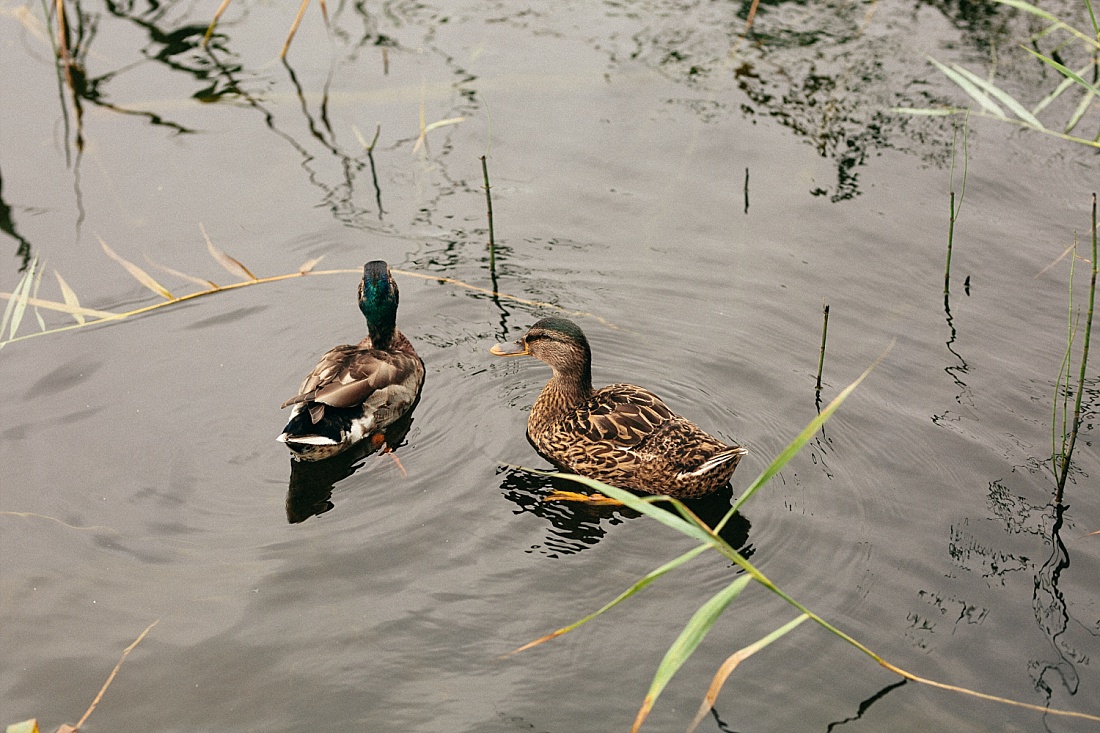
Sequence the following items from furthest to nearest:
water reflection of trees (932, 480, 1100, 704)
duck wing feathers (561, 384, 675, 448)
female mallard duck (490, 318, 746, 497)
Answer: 1. duck wing feathers (561, 384, 675, 448)
2. female mallard duck (490, 318, 746, 497)
3. water reflection of trees (932, 480, 1100, 704)

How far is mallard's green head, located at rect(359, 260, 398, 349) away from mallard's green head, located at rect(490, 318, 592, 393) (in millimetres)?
899

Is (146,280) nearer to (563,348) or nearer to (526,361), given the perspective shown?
(526,361)

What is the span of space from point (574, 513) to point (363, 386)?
1432 mm

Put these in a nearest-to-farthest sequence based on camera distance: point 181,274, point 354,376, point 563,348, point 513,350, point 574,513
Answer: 1. point 574,513
2. point 563,348
3. point 354,376
4. point 513,350
5. point 181,274

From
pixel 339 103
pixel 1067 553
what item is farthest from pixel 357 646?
pixel 339 103

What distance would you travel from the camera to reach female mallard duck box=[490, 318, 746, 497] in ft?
17.8

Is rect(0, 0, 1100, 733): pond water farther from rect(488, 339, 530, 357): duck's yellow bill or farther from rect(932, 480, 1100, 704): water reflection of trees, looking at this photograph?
rect(488, 339, 530, 357): duck's yellow bill

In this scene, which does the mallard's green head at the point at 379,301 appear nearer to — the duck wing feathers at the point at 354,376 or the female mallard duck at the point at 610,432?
the duck wing feathers at the point at 354,376

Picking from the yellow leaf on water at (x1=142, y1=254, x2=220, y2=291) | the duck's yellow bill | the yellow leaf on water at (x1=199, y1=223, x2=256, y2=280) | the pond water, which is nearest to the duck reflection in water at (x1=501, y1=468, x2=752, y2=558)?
the pond water

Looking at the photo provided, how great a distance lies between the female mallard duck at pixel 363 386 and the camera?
570cm

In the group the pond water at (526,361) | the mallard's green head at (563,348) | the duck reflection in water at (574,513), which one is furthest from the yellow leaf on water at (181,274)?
the duck reflection in water at (574,513)

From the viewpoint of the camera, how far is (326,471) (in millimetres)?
5832

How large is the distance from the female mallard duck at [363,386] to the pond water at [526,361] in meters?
0.22

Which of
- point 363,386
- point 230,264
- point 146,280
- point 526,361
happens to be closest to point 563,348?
point 526,361
